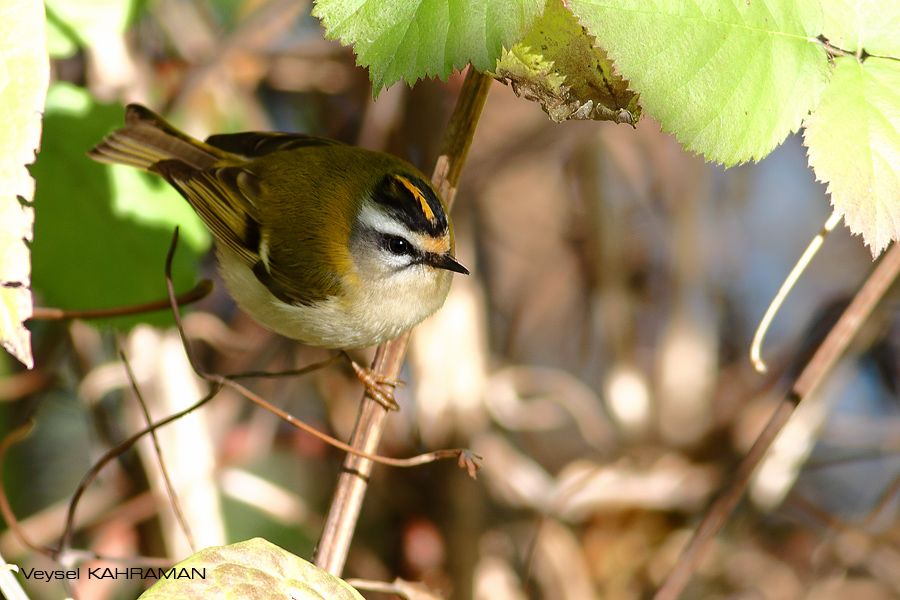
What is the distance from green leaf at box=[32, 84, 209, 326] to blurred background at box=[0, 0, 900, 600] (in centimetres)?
9

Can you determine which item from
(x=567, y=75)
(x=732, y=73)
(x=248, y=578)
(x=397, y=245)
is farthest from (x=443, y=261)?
(x=248, y=578)

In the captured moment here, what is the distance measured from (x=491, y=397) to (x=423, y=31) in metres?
1.81

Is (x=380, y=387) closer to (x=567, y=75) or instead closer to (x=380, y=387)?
(x=380, y=387)

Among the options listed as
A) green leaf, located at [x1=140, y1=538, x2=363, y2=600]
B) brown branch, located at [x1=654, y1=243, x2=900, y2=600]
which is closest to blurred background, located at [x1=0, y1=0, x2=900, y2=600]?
brown branch, located at [x1=654, y1=243, x2=900, y2=600]

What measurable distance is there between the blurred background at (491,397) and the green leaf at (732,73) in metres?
1.29

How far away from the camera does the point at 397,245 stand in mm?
2137

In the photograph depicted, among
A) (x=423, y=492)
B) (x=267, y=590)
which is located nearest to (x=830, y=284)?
(x=423, y=492)

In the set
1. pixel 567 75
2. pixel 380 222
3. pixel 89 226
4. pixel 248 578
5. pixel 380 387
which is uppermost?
pixel 380 222

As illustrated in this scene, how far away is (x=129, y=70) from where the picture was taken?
2521 mm

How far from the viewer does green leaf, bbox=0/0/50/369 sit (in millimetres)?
999

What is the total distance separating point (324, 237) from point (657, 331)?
75.6 inches

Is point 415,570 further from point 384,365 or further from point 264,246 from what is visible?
point 384,365

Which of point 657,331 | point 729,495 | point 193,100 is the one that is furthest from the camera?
point 657,331

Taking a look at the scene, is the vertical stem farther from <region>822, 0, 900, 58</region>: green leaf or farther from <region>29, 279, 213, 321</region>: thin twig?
<region>822, 0, 900, 58</region>: green leaf
